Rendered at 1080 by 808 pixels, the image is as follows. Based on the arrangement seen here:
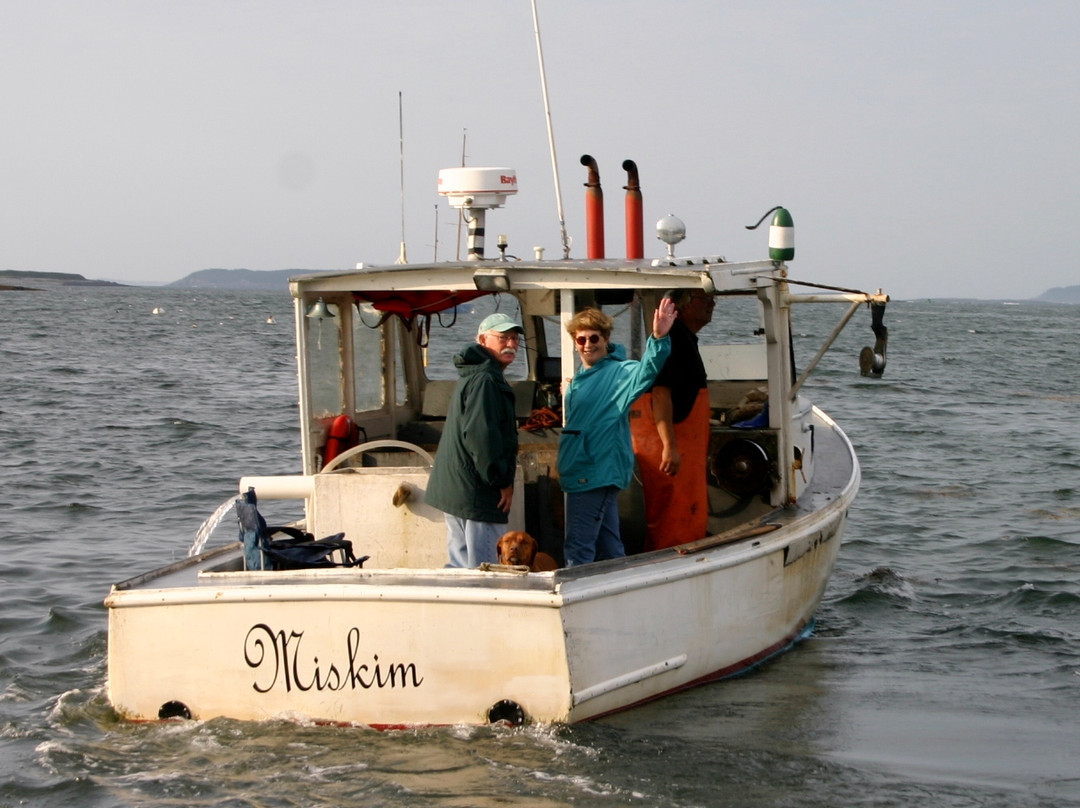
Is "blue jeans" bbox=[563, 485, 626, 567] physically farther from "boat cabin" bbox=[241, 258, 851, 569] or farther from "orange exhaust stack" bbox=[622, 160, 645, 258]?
"orange exhaust stack" bbox=[622, 160, 645, 258]

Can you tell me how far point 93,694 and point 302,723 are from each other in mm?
1925

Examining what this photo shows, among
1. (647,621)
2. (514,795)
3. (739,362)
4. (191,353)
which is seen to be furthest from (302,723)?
(191,353)

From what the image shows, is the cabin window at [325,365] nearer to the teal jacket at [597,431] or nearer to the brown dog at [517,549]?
the teal jacket at [597,431]

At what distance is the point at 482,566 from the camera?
6.42 m

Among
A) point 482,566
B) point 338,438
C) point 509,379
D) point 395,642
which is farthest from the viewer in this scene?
point 509,379

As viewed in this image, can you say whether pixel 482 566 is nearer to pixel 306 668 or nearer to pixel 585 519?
pixel 585 519

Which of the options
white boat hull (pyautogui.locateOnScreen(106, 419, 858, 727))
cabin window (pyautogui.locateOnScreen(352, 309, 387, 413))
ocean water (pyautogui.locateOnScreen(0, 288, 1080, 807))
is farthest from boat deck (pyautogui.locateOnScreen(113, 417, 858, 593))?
cabin window (pyautogui.locateOnScreen(352, 309, 387, 413))

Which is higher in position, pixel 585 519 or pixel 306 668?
pixel 585 519

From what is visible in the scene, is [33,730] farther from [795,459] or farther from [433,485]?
[795,459]

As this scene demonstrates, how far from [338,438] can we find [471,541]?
1.65 metres

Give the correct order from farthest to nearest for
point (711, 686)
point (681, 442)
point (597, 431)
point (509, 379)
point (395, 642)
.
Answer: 1. point (509, 379)
2. point (681, 442)
3. point (711, 686)
4. point (597, 431)
5. point (395, 642)

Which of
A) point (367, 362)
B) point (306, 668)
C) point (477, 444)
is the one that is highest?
point (367, 362)

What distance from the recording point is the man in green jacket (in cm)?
653

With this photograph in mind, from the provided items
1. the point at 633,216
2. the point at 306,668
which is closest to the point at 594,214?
the point at 633,216
